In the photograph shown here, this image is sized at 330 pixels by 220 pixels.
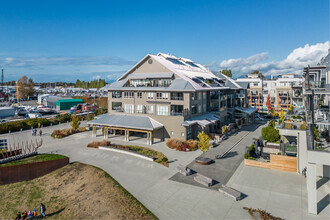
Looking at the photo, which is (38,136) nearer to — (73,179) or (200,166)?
(73,179)

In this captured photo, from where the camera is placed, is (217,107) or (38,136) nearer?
(38,136)

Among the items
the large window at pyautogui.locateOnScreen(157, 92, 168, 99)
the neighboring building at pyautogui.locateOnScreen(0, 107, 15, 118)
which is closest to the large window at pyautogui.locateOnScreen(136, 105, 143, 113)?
the large window at pyautogui.locateOnScreen(157, 92, 168, 99)

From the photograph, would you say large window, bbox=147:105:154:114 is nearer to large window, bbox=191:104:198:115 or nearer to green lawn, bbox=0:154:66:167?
large window, bbox=191:104:198:115

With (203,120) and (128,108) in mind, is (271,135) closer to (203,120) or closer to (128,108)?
(203,120)

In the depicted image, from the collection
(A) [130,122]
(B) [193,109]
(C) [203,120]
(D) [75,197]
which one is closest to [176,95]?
(B) [193,109]

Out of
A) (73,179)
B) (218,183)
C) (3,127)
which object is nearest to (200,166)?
(218,183)

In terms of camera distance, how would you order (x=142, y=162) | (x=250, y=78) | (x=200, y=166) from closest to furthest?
(x=200, y=166) → (x=142, y=162) → (x=250, y=78)

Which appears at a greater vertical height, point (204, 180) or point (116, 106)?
point (116, 106)
